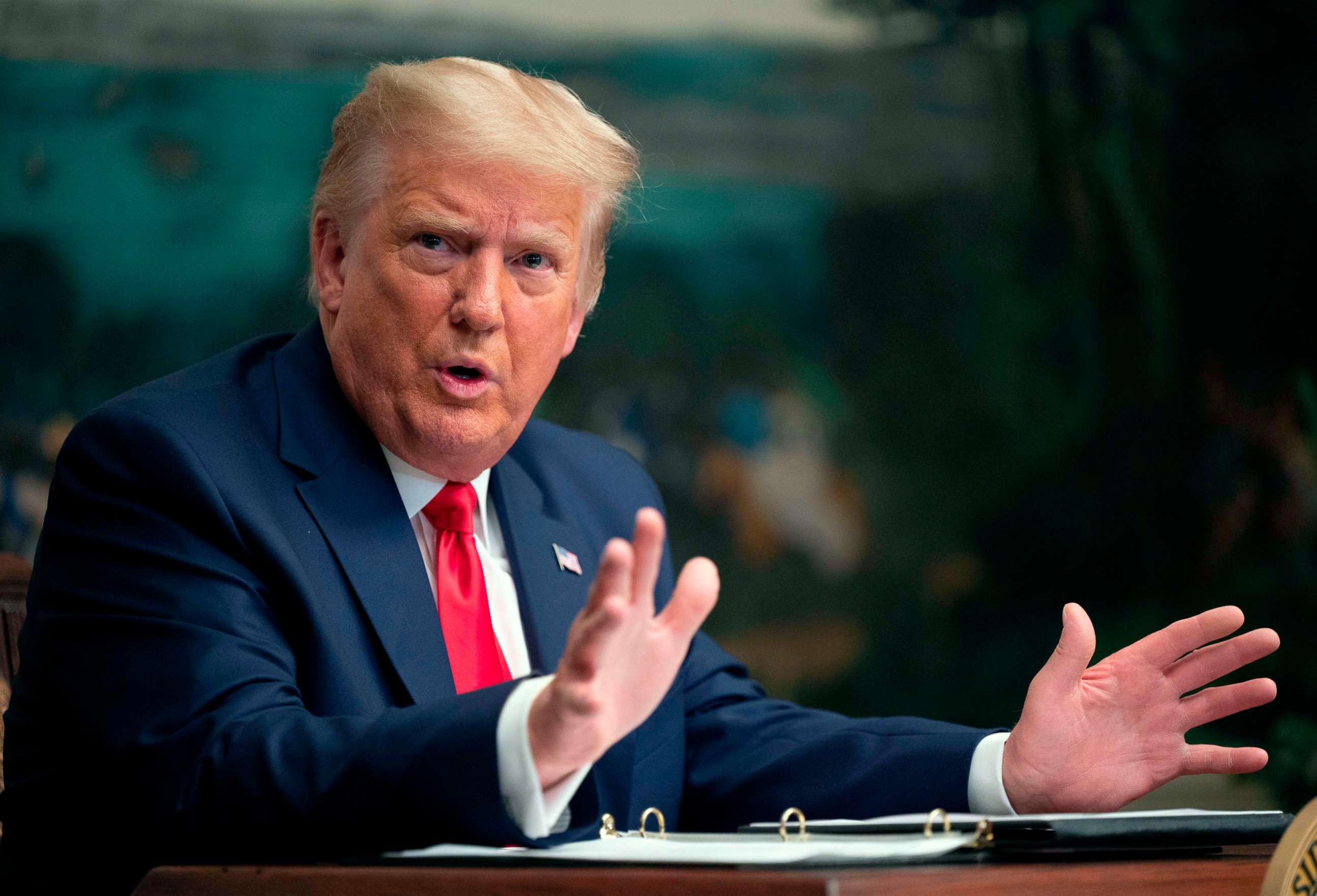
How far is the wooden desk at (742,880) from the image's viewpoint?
3.05 ft

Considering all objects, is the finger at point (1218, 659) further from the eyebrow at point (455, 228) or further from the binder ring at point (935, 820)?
the eyebrow at point (455, 228)

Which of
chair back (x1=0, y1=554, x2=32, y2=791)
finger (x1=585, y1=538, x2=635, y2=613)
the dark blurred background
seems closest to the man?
finger (x1=585, y1=538, x2=635, y2=613)

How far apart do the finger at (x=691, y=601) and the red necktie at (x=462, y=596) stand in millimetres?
616

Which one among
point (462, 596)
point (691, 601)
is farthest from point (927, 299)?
point (691, 601)

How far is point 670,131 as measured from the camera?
5684mm

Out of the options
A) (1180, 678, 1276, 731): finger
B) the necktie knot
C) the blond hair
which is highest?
the blond hair

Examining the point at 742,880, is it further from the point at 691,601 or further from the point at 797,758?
the point at 797,758

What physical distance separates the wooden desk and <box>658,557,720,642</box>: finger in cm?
20

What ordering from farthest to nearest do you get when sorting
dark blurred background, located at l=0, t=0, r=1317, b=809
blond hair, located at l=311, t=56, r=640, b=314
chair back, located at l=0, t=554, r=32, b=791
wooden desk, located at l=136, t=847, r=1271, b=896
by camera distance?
dark blurred background, located at l=0, t=0, r=1317, b=809, chair back, located at l=0, t=554, r=32, b=791, blond hair, located at l=311, t=56, r=640, b=314, wooden desk, located at l=136, t=847, r=1271, b=896

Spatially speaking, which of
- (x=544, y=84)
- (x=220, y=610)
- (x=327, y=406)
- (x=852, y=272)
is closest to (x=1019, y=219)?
(x=852, y=272)

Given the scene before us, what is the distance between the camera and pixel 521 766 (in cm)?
116

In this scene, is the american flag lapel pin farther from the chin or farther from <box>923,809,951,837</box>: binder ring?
<box>923,809,951,837</box>: binder ring

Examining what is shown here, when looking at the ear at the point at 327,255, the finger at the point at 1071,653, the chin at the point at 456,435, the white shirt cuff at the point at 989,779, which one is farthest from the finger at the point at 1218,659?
the ear at the point at 327,255

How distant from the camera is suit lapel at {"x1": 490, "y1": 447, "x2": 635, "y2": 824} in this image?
6.06 feet
